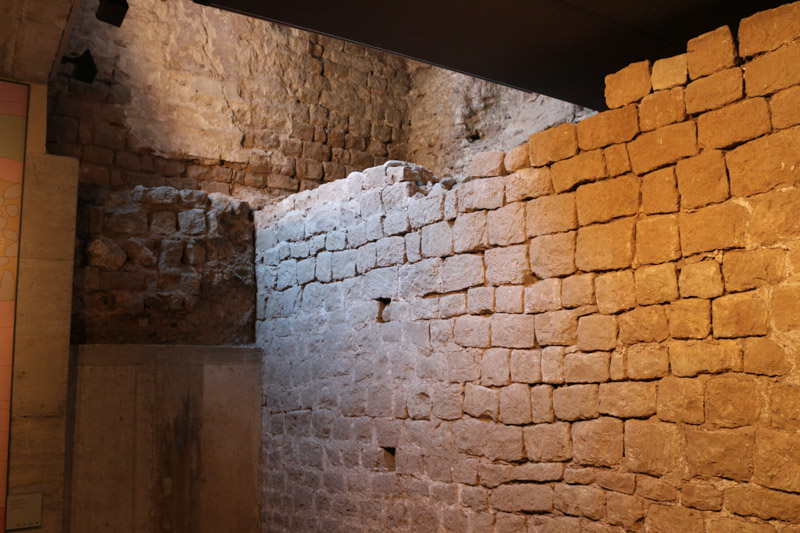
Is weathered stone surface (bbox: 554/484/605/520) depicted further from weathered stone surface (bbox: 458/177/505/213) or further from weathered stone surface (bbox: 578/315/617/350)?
weathered stone surface (bbox: 458/177/505/213)

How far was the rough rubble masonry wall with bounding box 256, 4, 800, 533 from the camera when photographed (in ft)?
9.83

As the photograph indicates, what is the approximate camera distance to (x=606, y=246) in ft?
11.9

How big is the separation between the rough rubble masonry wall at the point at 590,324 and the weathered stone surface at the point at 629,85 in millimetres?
10

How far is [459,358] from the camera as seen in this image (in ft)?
14.6

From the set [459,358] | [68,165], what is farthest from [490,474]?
[68,165]

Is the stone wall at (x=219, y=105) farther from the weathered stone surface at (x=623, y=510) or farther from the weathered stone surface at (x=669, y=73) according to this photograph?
the weathered stone surface at (x=623, y=510)

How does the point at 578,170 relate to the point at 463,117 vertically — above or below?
below

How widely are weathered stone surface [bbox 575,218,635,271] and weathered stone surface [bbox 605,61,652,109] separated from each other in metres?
0.62

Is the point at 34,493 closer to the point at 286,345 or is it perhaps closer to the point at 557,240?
the point at 286,345

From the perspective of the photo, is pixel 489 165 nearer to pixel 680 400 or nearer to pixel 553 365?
pixel 553 365

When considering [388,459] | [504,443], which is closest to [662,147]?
[504,443]

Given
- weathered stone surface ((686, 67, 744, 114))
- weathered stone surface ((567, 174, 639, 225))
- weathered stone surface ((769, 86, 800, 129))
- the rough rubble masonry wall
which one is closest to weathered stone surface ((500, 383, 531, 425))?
the rough rubble masonry wall

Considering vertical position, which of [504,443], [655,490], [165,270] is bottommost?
[655,490]

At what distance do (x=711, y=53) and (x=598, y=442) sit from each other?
6.39ft
